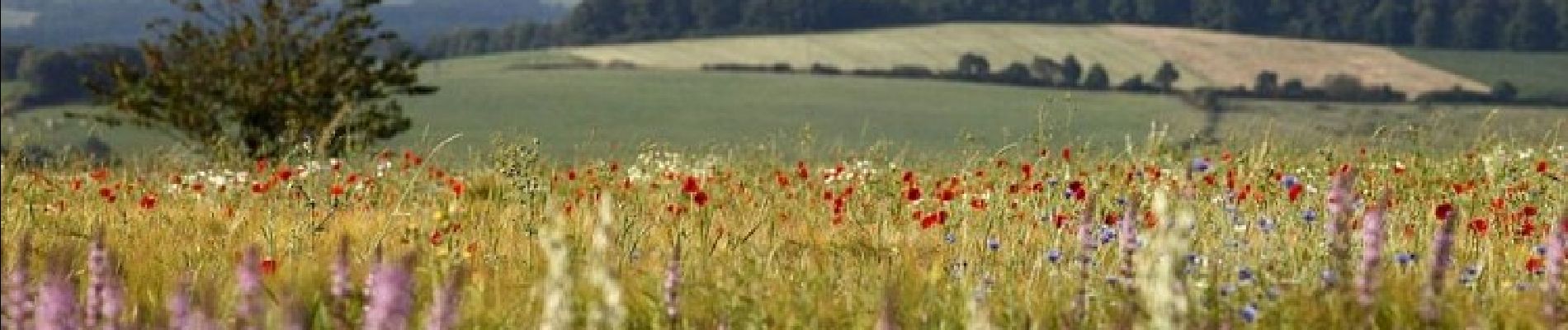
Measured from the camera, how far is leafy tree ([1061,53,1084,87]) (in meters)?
126

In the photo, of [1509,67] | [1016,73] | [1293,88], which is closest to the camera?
[1293,88]

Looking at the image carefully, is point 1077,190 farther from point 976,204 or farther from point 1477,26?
point 1477,26

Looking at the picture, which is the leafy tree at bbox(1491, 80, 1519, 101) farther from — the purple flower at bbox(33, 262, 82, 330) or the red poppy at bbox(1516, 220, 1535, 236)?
the purple flower at bbox(33, 262, 82, 330)

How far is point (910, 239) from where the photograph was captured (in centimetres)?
584

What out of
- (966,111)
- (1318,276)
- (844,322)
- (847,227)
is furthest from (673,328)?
(966,111)

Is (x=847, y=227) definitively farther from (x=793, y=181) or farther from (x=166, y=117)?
(x=166, y=117)

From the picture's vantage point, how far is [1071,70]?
12975 cm

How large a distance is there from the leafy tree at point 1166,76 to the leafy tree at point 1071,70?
19.4 ft

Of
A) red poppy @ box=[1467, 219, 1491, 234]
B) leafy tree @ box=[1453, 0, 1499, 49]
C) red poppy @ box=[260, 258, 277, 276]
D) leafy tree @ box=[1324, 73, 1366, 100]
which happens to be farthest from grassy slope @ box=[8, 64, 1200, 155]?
leafy tree @ box=[1453, 0, 1499, 49]

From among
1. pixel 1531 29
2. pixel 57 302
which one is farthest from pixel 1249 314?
pixel 1531 29

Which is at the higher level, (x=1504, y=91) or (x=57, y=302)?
(x=57, y=302)

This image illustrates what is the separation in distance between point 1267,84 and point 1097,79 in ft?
39.9

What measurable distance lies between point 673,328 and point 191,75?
2571cm

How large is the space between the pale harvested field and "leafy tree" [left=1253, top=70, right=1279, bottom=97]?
1.25 metres
